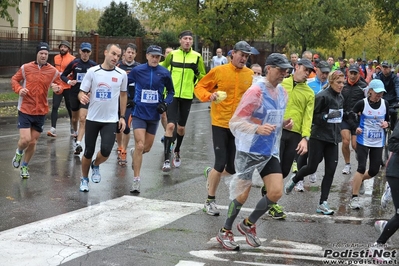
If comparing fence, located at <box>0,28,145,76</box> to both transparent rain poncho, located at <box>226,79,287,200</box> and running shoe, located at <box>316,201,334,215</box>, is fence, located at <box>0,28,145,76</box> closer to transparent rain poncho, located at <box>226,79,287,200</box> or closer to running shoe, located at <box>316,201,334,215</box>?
running shoe, located at <box>316,201,334,215</box>

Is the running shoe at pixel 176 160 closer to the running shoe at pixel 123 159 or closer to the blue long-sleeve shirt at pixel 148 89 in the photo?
the running shoe at pixel 123 159

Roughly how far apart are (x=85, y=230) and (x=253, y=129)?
215 cm

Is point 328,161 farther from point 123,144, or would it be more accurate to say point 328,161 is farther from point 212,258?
point 123,144

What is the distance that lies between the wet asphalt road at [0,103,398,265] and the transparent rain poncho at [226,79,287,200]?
29.7 inches

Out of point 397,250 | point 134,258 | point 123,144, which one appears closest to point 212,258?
point 134,258

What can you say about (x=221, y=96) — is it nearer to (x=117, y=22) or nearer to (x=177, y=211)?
(x=177, y=211)

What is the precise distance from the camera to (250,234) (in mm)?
7434

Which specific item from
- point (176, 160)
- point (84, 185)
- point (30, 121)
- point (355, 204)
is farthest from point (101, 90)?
point (355, 204)

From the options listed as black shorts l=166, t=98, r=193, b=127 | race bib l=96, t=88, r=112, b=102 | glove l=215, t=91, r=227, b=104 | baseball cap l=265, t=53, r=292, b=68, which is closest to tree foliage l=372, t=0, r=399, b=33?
black shorts l=166, t=98, r=193, b=127

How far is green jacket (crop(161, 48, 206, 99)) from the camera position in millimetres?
12266

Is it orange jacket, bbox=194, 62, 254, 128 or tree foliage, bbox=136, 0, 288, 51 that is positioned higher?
tree foliage, bbox=136, 0, 288, 51

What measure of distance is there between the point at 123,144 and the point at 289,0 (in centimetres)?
1977

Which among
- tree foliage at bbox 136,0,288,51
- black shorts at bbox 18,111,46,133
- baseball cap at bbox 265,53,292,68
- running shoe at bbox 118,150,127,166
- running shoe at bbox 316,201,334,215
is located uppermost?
tree foliage at bbox 136,0,288,51

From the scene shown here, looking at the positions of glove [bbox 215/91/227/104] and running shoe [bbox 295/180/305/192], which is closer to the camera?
glove [bbox 215/91/227/104]
